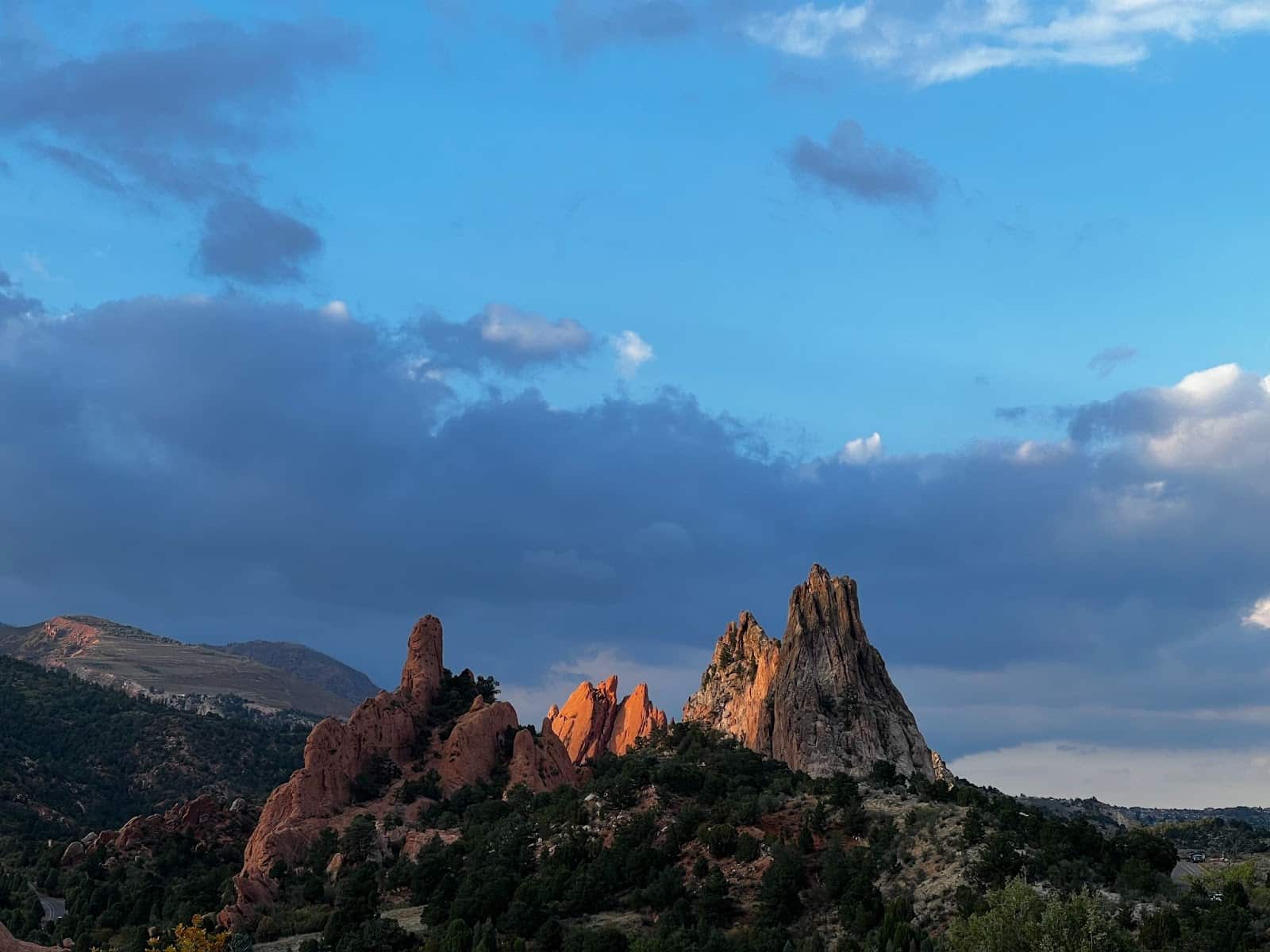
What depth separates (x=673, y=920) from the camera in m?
81.9

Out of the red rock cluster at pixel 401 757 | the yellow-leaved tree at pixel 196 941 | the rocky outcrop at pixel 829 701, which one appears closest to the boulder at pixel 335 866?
the red rock cluster at pixel 401 757

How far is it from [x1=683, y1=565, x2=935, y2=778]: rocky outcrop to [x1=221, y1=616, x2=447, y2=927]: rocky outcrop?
3457 centimetres

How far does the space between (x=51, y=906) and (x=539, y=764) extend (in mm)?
46408

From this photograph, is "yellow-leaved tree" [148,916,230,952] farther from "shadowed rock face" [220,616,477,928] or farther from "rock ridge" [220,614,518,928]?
"rock ridge" [220,614,518,928]

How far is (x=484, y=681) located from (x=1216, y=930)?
313 ft

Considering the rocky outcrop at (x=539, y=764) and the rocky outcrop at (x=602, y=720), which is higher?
the rocky outcrop at (x=602, y=720)

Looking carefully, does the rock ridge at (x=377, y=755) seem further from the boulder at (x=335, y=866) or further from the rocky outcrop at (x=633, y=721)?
the rocky outcrop at (x=633, y=721)

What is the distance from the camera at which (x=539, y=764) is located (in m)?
129

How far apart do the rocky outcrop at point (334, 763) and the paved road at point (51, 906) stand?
18.2 meters

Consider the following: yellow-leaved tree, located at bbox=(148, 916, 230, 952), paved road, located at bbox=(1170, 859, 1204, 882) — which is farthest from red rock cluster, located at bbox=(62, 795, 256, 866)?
paved road, located at bbox=(1170, 859, 1204, 882)

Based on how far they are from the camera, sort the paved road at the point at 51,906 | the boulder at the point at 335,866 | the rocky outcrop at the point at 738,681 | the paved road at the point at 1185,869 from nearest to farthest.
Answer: the boulder at the point at 335,866, the paved road at the point at 51,906, the paved road at the point at 1185,869, the rocky outcrop at the point at 738,681

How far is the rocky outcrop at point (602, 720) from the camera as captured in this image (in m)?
178

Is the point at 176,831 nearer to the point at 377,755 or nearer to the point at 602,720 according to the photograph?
the point at 377,755

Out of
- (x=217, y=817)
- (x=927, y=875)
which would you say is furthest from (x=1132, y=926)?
(x=217, y=817)
